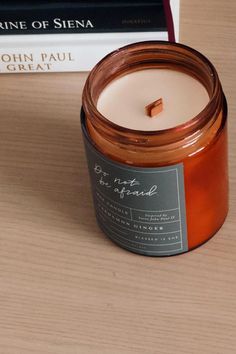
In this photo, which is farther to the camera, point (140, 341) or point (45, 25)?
point (45, 25)

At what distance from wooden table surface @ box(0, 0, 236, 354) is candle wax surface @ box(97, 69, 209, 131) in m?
0.10

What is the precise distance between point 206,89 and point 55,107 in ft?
0.55

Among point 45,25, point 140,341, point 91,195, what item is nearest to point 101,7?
point 45,25

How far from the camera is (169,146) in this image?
0.55m

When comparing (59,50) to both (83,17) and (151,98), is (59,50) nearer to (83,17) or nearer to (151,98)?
(83,17)

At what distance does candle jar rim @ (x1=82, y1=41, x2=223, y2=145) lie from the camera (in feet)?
1.77

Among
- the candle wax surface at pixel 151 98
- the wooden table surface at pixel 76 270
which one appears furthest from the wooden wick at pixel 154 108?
the wooden table surface at pixel 76 270

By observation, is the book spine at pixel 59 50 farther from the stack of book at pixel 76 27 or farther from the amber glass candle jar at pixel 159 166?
the amber glass candle jar at pixel 159 166

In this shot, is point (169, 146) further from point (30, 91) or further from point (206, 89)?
point (30, 91)

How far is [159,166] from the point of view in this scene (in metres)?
0.55

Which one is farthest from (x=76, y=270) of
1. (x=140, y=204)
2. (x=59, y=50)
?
(x=59, y=50)

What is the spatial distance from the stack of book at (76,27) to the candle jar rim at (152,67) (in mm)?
102

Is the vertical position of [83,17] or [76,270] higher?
[83,17]

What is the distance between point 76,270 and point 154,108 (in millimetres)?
133
